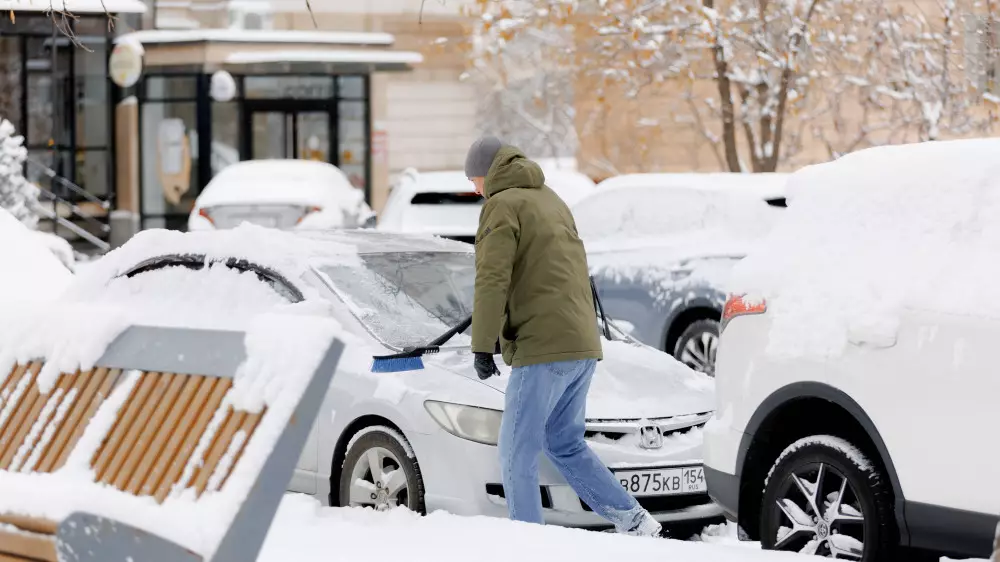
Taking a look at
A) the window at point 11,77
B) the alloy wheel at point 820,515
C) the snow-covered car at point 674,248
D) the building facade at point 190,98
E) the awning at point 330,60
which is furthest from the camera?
the awning at point 330,60

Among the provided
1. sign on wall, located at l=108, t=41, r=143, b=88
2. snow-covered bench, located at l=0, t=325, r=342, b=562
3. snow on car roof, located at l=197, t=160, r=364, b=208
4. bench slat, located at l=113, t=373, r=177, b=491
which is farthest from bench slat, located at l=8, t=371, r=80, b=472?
sign on wall, located at l=108, t=41, r=143, b=88

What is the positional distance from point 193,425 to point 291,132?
29.7 m

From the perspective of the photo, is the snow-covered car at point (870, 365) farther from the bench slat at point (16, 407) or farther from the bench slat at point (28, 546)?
the bench slat at point (28, 546)

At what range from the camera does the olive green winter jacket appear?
662 centimetres

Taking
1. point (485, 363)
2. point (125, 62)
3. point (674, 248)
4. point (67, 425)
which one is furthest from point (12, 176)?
point (67, 425)

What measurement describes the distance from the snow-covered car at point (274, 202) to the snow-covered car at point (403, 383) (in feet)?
34.9

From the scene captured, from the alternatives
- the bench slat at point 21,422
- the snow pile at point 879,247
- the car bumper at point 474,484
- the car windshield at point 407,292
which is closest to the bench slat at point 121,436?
the bench slat at point 21,422

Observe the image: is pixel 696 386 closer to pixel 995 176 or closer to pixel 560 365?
pixel 560 365

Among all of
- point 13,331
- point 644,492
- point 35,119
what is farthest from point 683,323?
point 35,119

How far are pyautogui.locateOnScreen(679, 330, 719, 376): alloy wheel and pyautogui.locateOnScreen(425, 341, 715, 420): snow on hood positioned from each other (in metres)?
3.84

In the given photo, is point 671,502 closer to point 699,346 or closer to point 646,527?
point 646,527

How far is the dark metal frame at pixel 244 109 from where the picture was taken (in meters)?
32.3

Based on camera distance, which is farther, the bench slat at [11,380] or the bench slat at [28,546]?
the bench slat at [11,380]

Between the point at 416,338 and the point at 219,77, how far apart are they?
2515 cm
